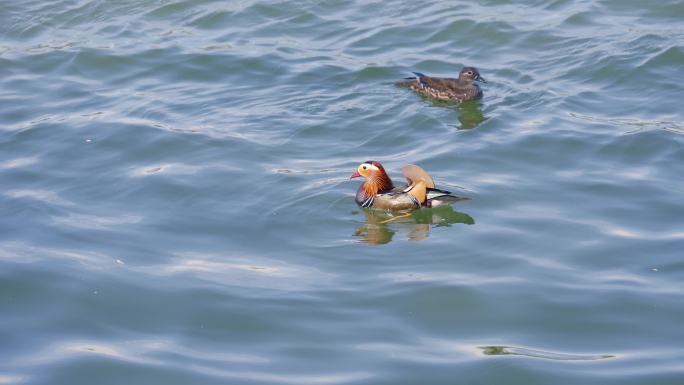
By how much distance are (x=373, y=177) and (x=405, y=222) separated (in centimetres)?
65

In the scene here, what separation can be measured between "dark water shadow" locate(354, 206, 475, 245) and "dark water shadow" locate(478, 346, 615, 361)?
274 centimetres

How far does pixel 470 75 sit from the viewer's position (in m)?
15.1

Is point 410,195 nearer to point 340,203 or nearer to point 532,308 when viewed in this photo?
point 340,203

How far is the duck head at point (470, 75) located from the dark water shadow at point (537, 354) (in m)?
7.38

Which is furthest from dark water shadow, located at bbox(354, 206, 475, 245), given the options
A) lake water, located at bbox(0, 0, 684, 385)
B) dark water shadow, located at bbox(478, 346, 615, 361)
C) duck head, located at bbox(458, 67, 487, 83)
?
duck head, located at bbox(458, 67, 487, 83)

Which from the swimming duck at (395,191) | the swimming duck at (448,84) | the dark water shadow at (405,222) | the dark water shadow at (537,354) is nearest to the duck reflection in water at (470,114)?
the swimming duck at (448,84)

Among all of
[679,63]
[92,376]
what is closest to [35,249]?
[92,376]

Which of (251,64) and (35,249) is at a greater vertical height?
(251,64)

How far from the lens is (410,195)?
458 inches

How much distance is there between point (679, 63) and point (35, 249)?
959 centimetres

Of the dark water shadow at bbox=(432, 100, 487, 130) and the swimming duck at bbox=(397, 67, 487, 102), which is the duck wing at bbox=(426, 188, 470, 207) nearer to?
the dark water shadow at bbox=(432, 100, 487, 130)

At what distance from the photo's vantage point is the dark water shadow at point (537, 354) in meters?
8.12

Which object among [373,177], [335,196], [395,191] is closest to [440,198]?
[395,191]

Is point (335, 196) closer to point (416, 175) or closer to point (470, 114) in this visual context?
point (416, 175)
